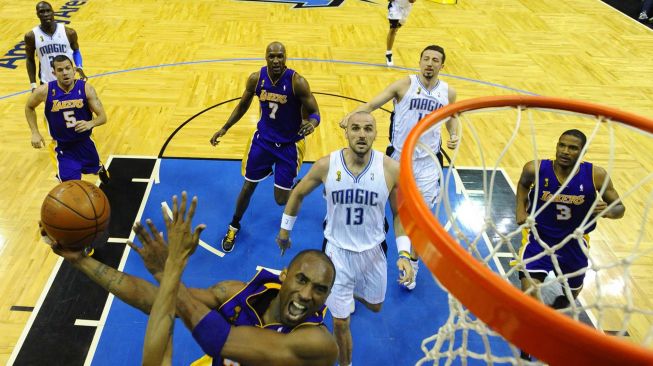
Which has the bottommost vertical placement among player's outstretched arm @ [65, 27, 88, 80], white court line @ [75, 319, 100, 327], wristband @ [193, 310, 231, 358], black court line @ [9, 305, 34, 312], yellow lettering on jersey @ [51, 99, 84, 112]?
black court line @ [9, 305, 34, 312]

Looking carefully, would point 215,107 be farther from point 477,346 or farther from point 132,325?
point 477,346

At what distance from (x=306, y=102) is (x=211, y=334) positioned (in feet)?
10.5

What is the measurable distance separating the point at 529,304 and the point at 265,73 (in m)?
3.84

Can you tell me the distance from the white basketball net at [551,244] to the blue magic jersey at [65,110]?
346 cm

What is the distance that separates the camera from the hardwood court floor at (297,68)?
5316 mm

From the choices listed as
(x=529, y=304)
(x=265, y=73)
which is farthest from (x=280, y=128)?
(x=529, y=304)

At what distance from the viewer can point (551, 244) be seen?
12.1 feet

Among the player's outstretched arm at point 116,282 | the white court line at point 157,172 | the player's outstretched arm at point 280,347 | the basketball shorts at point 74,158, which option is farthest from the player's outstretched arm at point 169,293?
the white court line at point 157,172

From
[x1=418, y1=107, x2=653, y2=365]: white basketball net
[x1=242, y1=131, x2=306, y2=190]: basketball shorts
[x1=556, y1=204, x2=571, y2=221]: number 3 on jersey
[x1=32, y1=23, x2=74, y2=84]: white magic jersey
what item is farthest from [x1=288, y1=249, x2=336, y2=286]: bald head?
[x1=32, y1=23, x2=74, y2=84]: white magic jersey

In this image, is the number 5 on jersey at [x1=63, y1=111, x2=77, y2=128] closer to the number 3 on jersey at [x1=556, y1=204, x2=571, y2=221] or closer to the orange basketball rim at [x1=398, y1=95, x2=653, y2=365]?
the orange basketball rim at [x1=398, y1=95, x2=653, y2=365]

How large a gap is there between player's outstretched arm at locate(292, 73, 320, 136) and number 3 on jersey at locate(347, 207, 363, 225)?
53.2 inches

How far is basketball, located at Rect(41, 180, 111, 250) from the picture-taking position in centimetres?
253

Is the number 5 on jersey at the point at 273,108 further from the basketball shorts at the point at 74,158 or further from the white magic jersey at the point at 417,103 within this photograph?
the basketball shorts at the point at 74,158

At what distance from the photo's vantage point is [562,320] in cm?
135
